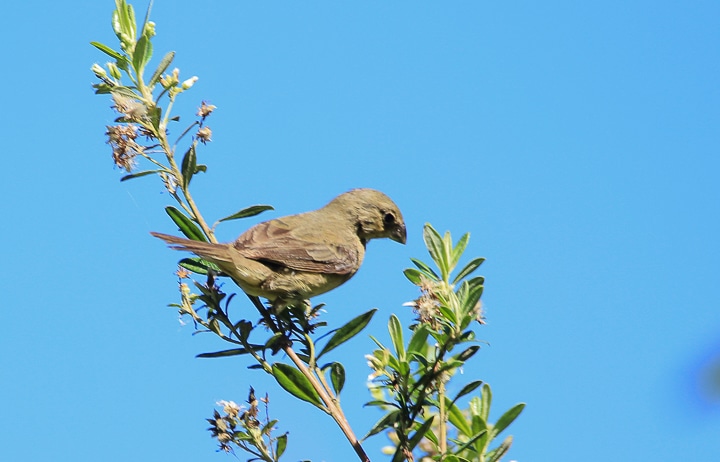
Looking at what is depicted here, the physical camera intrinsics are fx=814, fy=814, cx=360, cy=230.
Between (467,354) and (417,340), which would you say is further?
(417,340)

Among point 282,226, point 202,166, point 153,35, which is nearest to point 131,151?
point 202,166

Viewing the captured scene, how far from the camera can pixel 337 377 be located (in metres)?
3.13

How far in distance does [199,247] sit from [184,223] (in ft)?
→ 1.66

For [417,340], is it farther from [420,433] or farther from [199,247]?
[199,247]

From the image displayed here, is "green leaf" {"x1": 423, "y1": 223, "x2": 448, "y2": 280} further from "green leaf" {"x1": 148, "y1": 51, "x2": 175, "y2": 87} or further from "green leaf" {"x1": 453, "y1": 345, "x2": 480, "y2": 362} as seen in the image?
"green leaf" {"x1": 148, "y1": 51, "x2": 175, "y2": 87}

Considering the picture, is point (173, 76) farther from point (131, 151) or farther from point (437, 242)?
point (437, 242)

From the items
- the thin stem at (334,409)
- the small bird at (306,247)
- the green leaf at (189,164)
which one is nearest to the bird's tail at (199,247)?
the small bird at (306,247)

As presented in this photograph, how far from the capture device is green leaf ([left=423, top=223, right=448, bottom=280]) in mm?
3141

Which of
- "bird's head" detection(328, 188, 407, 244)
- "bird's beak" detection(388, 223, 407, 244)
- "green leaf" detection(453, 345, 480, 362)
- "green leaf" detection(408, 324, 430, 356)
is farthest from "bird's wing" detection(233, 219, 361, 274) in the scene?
"green leaf" detection(453, 345, 480, 362)

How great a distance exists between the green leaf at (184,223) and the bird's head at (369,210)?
9.86ft

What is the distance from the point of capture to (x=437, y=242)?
319cm

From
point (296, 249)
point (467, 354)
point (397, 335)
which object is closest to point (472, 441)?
point (467, 354)

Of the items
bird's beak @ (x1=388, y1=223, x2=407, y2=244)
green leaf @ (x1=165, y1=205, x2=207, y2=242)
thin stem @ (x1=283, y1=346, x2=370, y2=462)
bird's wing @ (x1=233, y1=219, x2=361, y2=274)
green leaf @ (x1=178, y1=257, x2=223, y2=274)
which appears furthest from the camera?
bird's beak @ (x1=388, y1=223, x2=407, y2=244)

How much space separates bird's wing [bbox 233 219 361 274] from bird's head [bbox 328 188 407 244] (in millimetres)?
407
